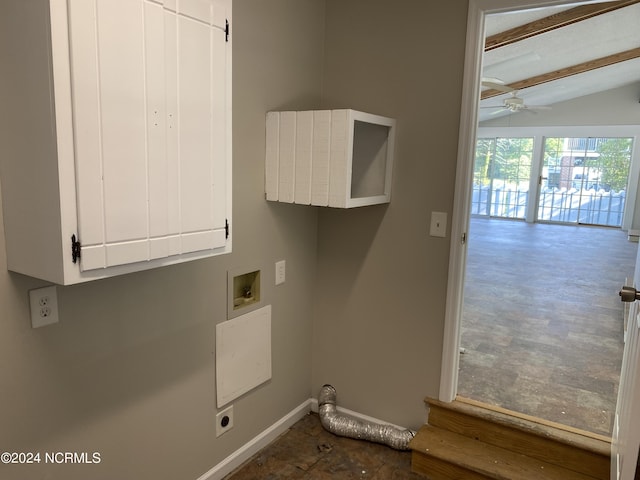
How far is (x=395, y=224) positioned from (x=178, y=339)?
1.23m

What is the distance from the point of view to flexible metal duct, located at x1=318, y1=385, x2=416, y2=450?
2.49 meters

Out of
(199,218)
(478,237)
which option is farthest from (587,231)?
(199,218)

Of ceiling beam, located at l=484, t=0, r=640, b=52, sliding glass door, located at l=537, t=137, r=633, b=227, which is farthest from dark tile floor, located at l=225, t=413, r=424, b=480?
sliding glass door, located at l=537, t=137, r=633, b=227

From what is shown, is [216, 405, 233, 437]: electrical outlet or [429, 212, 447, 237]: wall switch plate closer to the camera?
[216, 405, 233, 437]: electrical outlet

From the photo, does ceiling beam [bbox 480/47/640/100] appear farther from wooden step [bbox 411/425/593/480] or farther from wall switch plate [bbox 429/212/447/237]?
wooden step [bbox 411/425/593/480]

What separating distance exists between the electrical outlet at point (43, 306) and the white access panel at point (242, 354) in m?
0.78

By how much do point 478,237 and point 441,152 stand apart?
6.75 metres

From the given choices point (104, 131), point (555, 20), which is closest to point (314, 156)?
point (104, 131)

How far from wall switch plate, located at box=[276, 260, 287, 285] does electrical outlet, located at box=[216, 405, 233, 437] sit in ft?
2.17

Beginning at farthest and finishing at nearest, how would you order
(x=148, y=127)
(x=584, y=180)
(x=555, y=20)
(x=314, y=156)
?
(x=584, y=180)
(x=555, y=20)
(x=314, y=156)
(x=148, y=127)

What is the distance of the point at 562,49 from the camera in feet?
19.2

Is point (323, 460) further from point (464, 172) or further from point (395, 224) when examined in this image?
point (464, 172)

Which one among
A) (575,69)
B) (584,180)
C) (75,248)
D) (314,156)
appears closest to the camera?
(75,248)

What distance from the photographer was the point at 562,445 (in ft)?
7.14
